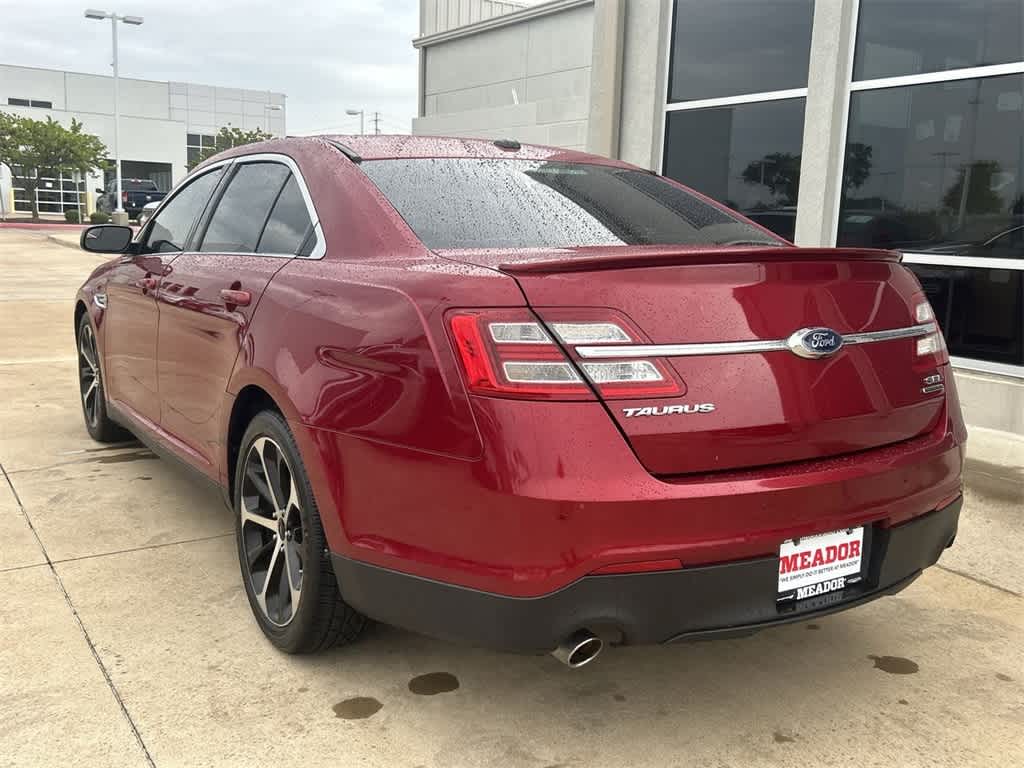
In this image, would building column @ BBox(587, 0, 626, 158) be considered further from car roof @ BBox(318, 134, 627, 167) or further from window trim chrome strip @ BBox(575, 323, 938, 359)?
window trim chrome strip @ BBox(575, 323, 938, 359)

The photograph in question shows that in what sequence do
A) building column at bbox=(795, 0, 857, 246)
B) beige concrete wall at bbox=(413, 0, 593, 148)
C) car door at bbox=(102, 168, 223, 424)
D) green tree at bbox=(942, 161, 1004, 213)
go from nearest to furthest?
car door at bbox=(102, 168, 223, 424) → green tree at bbox=(942, 161, 1004, 213) → building column at bbox=(795, 0, 857, 246) → beige concrete wall at bbox=(413, 0, 593, 148)

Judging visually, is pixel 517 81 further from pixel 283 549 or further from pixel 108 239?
pixel 283 549

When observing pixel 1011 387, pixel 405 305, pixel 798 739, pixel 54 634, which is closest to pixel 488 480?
pixel 405 305

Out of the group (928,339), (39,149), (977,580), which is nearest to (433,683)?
(928,339)

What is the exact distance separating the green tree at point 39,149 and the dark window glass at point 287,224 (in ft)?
172

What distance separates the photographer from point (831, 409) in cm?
223

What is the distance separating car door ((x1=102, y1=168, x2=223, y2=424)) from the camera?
3869mm

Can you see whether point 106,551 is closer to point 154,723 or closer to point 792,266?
point 154,723

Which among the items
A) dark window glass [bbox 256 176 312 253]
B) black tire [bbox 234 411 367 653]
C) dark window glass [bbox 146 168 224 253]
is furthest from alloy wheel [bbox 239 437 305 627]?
dark window glass [bbox 146 168 224 253]

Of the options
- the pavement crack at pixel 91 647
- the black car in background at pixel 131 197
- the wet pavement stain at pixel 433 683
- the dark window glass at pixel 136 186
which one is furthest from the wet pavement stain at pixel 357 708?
the dark window glass at pixel 136 186

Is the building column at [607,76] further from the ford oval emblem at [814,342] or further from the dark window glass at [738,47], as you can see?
the ford oval emblem at [814,342]

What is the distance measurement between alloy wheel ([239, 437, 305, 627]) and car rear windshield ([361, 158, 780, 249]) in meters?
0.81

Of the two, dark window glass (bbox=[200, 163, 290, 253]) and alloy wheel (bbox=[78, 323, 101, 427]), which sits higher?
dark window glass (bbox=[200, 163, 290, 253])

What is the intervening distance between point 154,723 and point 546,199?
1.83m
